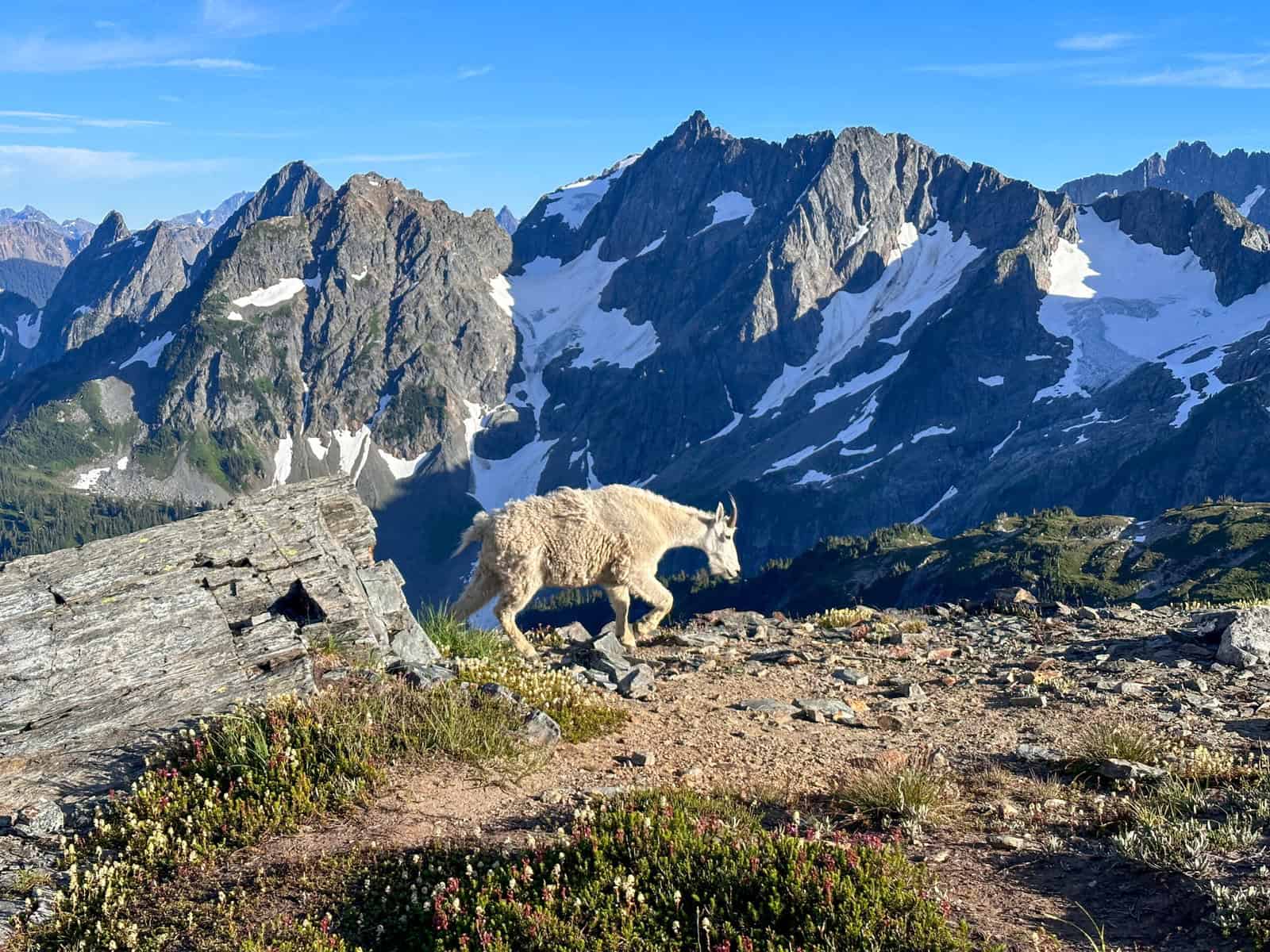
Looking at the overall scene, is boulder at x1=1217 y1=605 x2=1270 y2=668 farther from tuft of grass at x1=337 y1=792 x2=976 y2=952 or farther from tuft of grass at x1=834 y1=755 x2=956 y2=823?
tuft of grass at x1=337 y1=792 x2=976 y2=952

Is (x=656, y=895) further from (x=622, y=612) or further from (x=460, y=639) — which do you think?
(x=622, y=612)

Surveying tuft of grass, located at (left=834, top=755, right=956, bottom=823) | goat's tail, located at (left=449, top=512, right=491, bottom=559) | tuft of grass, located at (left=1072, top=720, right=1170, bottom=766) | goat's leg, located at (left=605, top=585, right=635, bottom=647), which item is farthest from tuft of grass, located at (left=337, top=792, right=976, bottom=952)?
goat's tail, located at (left=449, top=512, right=491, bottom=559)

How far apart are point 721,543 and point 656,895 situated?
15133mm

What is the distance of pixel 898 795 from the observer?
367 inches

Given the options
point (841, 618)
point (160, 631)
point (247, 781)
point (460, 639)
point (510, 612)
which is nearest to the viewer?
point (247, 781)

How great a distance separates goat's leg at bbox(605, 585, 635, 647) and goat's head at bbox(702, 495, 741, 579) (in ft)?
11.4

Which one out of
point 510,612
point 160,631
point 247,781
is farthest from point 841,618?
point 247,781

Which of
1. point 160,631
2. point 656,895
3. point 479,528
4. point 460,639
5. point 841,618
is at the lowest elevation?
point 841,618

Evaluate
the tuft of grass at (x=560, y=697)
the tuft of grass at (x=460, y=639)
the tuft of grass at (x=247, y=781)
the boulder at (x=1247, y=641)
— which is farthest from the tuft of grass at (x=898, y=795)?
the boulder at (x=1247, y=641)

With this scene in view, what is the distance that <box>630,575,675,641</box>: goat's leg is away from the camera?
18844mm

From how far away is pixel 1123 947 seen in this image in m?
7.08

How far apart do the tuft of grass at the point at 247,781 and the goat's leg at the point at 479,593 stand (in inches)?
252

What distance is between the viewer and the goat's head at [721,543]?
22.3m

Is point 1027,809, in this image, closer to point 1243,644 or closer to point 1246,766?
point 1246,766
